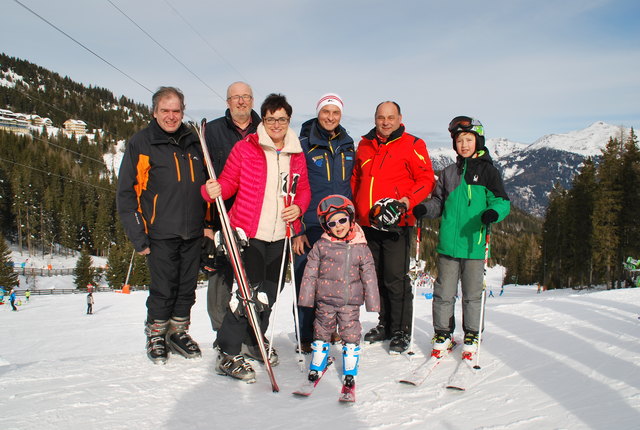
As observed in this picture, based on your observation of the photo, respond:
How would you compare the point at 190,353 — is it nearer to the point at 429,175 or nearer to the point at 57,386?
the point at 57,386

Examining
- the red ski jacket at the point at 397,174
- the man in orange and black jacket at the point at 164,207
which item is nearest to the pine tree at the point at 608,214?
the red ski jacket at the point at 397,174

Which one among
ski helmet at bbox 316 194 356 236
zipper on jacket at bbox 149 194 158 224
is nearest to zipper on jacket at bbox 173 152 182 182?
zipper on jacket at bbox 149 194 158 224

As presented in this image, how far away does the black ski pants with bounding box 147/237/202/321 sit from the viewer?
392 cm

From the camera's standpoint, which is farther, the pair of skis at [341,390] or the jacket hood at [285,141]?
the jacket hood at [285,141]

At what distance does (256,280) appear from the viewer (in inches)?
149

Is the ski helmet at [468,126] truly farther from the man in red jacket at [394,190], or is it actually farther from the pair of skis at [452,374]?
the pair of skis at [452,374]

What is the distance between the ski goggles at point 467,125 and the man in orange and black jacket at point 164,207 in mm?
2729

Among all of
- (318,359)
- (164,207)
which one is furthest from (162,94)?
(318,359)

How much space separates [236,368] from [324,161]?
7.36 ft

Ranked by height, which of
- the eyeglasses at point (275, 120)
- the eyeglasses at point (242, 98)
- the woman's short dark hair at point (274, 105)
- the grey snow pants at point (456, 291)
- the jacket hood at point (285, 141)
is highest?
the eyeglasses at point (242, 98)

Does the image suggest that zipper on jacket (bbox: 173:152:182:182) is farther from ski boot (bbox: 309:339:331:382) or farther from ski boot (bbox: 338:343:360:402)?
ski boot (bbox: 338:343:360:402)

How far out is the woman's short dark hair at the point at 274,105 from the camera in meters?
3.74

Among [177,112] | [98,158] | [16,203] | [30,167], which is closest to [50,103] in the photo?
[98,158]

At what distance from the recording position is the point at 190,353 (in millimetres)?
4141
